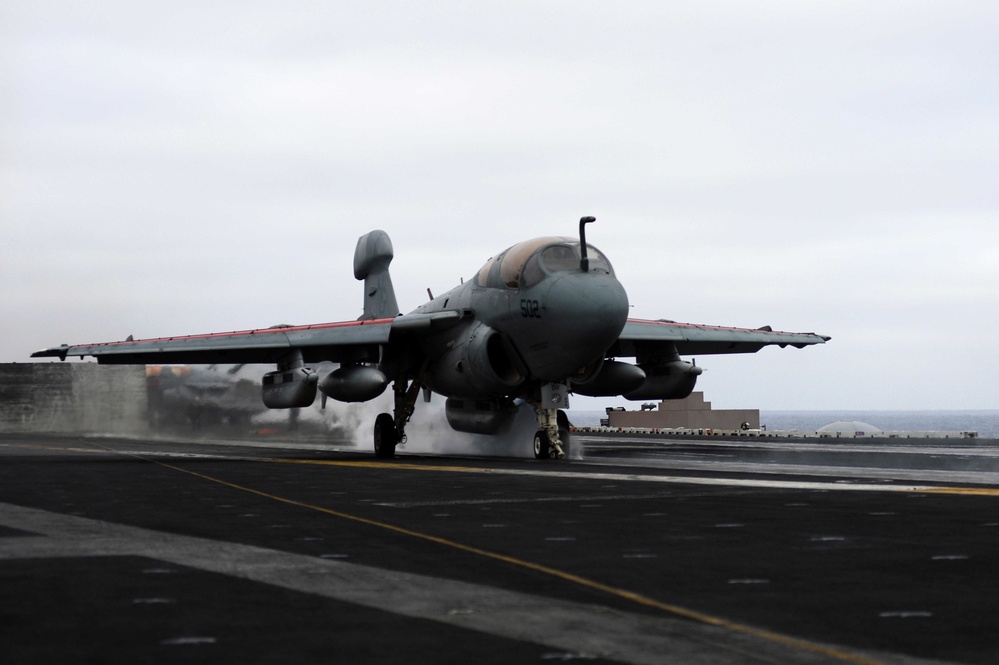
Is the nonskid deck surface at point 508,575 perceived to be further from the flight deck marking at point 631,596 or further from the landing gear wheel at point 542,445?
the landing gear wheel at point 542,445

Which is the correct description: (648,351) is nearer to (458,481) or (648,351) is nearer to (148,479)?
(458,481)

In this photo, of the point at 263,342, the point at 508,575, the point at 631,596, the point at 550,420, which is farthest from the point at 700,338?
the point at 631,596

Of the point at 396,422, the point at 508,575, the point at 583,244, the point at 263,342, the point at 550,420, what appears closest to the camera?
the point at 508,575

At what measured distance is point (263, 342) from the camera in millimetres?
29703

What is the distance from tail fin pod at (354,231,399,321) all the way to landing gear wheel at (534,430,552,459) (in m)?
13.0

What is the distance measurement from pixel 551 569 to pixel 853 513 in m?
5.18

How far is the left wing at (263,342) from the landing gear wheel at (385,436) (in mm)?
2400

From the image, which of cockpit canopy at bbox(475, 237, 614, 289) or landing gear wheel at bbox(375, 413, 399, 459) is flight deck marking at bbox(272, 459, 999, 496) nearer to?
cockpit canopy at bbox(475, 237, 614, 289)

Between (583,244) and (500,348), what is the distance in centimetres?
375

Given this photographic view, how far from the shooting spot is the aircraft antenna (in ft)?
83.2

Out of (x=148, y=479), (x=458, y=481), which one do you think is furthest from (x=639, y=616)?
(x=148, y=479)

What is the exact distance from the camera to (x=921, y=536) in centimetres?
998

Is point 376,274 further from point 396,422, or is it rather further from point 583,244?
point 583,244

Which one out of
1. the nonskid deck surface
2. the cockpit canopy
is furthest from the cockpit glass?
the nonskid deck surface
